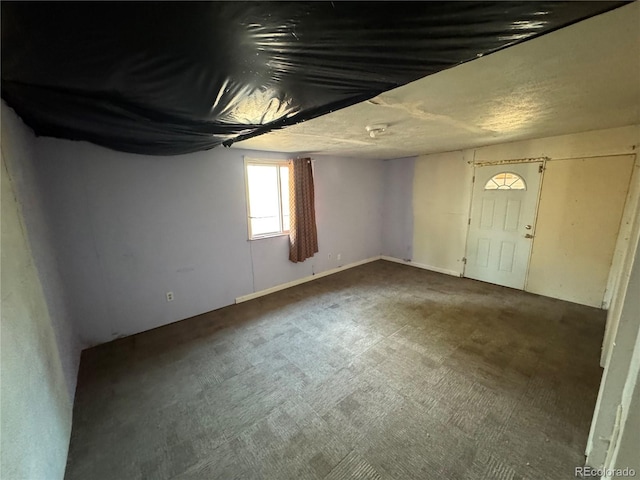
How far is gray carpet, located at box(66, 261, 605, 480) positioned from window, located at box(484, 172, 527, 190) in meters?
1.68

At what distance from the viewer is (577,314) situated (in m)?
2.97

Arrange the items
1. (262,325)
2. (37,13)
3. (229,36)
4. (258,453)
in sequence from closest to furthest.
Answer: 1. (37,13)
2. (229,36)
3. (258,453)
4. (262,325)

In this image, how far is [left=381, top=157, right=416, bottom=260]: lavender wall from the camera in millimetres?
4887

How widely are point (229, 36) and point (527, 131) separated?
3.31 metres

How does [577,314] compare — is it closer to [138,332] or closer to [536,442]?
[536,442]

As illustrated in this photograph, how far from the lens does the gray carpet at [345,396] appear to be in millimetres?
1427

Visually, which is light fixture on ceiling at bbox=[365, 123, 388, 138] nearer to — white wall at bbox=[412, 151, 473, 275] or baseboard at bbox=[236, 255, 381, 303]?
white wall at bbox=[412, 151, 473, 275]

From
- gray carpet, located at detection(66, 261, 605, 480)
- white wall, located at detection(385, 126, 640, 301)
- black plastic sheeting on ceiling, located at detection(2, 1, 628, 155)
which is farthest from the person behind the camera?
white wall, located at detection(385, 126, 640, 301)

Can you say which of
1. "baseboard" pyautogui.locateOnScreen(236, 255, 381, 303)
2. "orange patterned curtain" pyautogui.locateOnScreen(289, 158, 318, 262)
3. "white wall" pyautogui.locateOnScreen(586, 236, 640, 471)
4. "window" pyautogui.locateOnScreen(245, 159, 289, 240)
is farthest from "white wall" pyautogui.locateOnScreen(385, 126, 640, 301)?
"window" pyautogui.locateOnScreen(245, 159, 289, 240)

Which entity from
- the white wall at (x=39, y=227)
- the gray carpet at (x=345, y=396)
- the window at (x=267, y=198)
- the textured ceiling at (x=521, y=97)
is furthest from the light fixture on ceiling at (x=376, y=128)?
the white wall at (x=39, y=227)

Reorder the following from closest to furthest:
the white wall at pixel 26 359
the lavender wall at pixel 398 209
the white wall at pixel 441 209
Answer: the white wall at pixel 26 359 → the white wall at pixel 441 209 → the lavender wall at pixel 398 209

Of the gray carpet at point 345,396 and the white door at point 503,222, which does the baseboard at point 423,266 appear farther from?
the gray carpet at point 345,396

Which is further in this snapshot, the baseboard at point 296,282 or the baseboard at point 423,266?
the baseboard at point 423,266

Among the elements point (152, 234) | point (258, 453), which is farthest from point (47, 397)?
point (152, 234)
